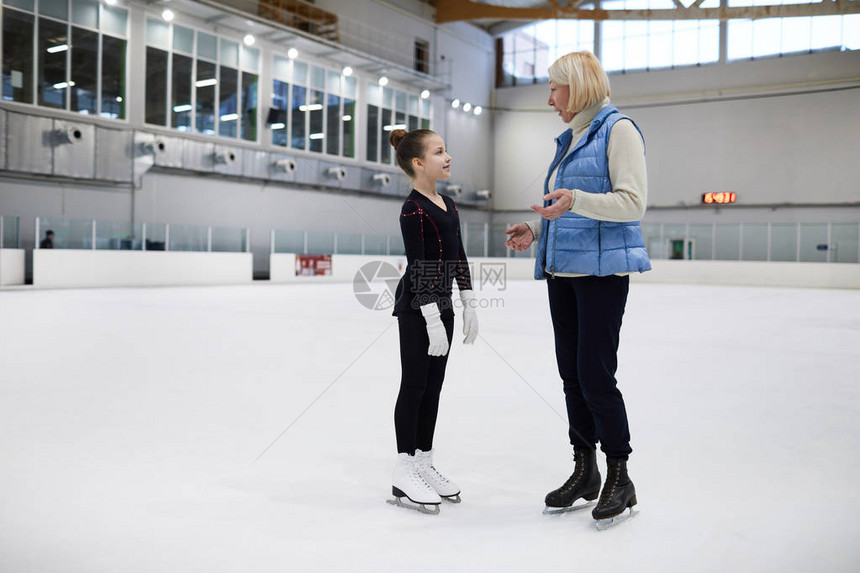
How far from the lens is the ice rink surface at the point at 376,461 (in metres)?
2.73

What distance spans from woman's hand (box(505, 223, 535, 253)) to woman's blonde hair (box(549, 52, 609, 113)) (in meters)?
0.64

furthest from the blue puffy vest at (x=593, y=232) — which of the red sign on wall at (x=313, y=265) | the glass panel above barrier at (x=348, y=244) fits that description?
the glass panel above barrier at (x=348, y=244)

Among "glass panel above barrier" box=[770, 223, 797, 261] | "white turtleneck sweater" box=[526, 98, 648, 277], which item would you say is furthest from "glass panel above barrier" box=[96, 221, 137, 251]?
"glass panel above barrier" box=[770, 223, 797, 261]

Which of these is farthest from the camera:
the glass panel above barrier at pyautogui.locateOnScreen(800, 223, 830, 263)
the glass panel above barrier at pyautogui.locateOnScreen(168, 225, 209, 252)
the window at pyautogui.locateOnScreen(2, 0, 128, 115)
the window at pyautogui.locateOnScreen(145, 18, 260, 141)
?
the glass panel above barrier at pyautogui.locateOnScreen(800, 223, 830, 263)

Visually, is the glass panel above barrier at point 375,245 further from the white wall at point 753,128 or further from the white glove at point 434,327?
the white glove at point 434,327

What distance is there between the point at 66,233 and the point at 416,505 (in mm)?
21492

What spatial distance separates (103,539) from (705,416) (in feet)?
13.1

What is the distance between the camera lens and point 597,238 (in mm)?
3119

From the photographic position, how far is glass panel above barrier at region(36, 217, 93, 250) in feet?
69.4

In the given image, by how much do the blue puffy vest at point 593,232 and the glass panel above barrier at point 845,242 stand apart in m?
31.6

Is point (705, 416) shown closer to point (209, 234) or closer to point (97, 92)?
point (209, 234)

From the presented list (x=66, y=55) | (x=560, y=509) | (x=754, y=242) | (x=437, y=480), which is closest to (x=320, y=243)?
(x=66, y=55)

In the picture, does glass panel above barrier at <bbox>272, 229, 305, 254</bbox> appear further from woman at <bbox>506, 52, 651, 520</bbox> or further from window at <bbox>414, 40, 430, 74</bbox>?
woman at <bbox>506, 52, 651, 520</bbox>

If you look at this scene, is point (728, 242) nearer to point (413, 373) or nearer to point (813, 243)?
point (813, 243)
